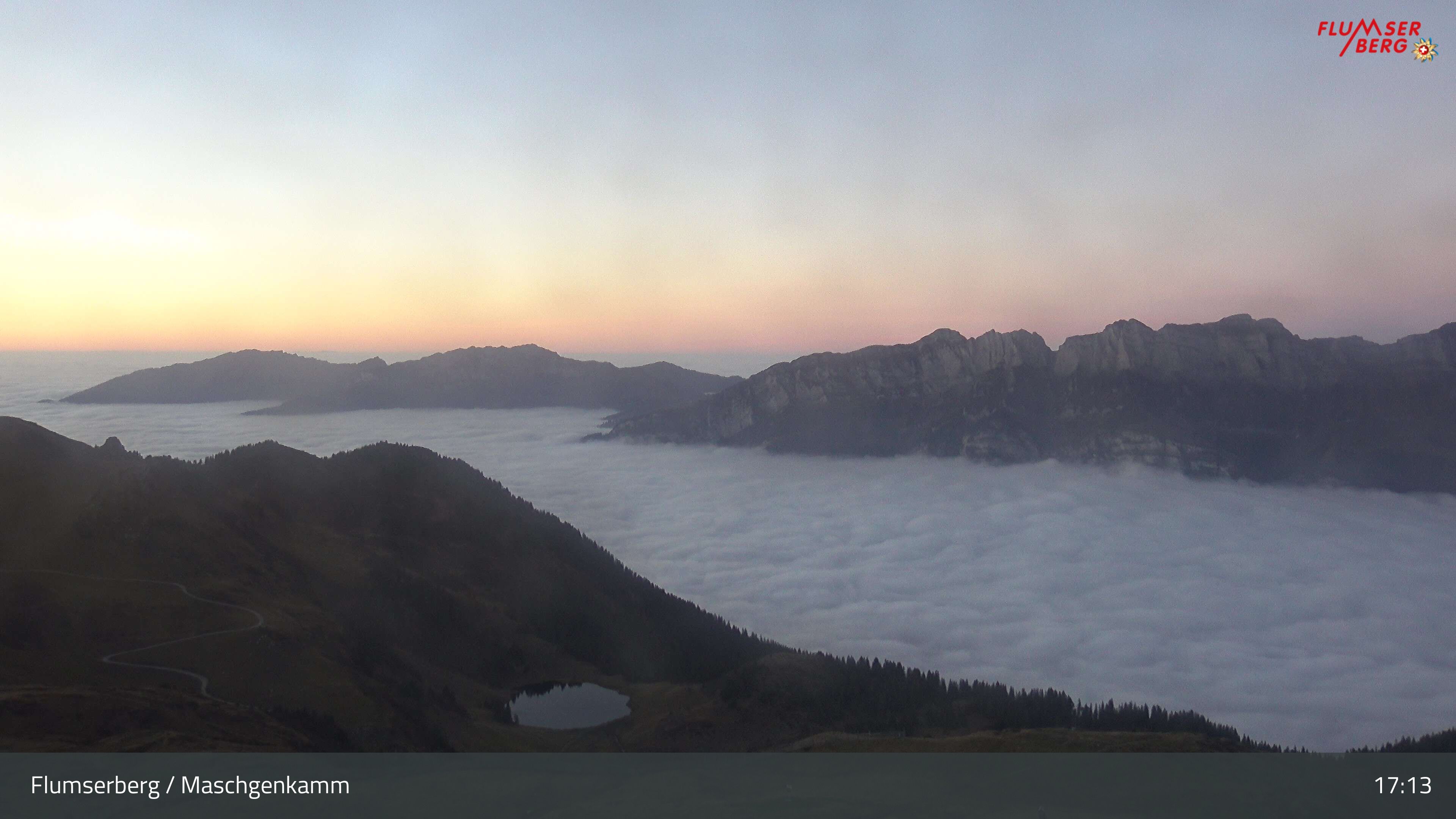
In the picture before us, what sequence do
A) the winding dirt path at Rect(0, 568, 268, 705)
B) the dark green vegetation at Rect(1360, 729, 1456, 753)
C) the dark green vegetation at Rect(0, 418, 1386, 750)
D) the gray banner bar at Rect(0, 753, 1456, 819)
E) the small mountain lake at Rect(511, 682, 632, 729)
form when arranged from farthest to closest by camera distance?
1. the dark green vegetation at Rect(1360, 729, 1456, 753)
2. the small mountain lake at Rect(511, 682, 632, 729)
3. the winding dirt path at Rect(0, 568, 268, 705)
4. the dark green vegetation at Rect(0, 418, 1386, 750)
5. the gray banner bar at Rect(0, 753, 1456, 819)

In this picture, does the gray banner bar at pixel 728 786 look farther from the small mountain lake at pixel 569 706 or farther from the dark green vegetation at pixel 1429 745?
the dark green vegetation at pixel 1429 745

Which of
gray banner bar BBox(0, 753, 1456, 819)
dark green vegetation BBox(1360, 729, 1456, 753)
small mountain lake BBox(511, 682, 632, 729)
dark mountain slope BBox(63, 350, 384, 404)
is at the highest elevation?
dark mountain slope BBox(63, 350, 384, 404)

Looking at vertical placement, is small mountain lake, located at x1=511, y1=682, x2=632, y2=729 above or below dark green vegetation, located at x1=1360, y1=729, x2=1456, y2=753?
above

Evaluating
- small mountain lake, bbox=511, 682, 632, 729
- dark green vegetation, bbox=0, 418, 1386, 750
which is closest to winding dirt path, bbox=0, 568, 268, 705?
dark green vegetation, bbox=0, 418, 1386, 750

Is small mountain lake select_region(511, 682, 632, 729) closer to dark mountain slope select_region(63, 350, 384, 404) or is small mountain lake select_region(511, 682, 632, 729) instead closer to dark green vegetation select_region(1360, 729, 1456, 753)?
dark mountain slope select_region(63, 350, 384, 404)

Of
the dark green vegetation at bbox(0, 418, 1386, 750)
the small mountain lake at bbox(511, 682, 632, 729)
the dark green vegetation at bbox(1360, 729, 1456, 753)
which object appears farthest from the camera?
the dark green vegetation at bbox(1360, 729, 1456, 753)

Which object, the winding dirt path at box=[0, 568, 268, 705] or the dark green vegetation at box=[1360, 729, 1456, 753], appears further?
the dark green vegetation at box=[1360, 729, 1456, 753]
